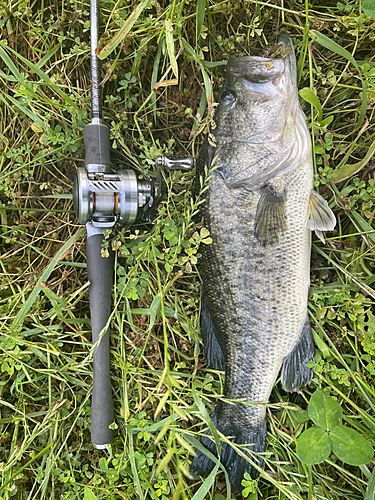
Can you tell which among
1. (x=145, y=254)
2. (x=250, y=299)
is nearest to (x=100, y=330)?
(x=145, y=254)

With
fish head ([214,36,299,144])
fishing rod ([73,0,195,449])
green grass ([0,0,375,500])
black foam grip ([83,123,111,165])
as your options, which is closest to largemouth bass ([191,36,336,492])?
fish head ([214,36,299,144])

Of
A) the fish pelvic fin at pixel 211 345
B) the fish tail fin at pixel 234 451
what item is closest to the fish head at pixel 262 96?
the fish pelvic fin at pixel 211 345

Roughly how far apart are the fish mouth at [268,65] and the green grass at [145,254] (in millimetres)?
162

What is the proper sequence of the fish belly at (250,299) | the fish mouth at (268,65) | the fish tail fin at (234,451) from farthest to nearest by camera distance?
the fish tail fin at (234,451), the fish belly at (250,299), the fish mouth at (268,65)

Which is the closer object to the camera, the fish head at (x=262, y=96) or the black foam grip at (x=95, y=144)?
the fish head at (x=262, y=96)

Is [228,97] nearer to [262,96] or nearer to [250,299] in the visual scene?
[262,96]

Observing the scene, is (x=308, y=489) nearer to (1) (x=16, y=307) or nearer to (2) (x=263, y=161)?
(2) (x=263, y=161)

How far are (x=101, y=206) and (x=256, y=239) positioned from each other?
866 millimetres

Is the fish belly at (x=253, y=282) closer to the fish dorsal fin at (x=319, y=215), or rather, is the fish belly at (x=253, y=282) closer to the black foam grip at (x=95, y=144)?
the fish dorsal fin at (x=319, y=215)

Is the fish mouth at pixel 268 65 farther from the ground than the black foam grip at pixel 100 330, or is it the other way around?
the fish mouth at pixel 268 65

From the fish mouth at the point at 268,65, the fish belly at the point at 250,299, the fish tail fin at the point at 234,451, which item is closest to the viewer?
the fish mouth at the point at 268,65

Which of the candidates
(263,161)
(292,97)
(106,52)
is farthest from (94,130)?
(292,97)

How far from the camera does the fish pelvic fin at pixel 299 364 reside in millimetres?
2098

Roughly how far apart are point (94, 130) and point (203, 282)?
1.07m
